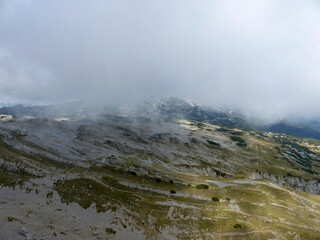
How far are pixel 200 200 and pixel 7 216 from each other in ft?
215

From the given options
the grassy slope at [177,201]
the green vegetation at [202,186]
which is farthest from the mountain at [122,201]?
the green vegetation at [202,186]

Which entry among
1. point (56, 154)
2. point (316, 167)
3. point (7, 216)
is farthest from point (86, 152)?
point (316, 167)

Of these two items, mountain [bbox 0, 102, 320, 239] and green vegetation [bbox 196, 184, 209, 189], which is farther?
green vegetation [bbox 196, 184, 209, 189]

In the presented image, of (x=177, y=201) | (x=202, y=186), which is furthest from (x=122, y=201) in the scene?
(x=202, y=186)

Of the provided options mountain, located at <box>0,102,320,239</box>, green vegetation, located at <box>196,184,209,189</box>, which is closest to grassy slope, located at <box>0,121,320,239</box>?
mountain, located at <box>0,102,320,239</box>

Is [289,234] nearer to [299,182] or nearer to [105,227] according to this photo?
[105,227]

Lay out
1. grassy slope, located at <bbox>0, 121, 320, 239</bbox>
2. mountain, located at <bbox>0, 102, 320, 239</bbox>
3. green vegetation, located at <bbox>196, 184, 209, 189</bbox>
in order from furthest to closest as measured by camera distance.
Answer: green vegetation, located at <bbox>196, 184, 209, 189</bbox> → grassy slope, located at <bbox>0, 121, 320, 239</bbox> → mountain, located at <bbox>0, 102, 320, 239</bbox>

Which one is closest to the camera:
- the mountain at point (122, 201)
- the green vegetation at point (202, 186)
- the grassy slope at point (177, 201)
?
the mountain at point (122, 201)

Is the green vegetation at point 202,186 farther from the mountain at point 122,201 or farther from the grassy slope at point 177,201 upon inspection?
the grassy slope at point 177,201

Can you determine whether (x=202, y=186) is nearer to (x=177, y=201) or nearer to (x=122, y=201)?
(x=177, y=201)

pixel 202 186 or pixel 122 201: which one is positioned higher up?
pixel 202 186

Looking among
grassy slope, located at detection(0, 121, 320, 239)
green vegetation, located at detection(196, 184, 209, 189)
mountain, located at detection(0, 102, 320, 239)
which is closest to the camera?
mountain, located at detection(0, 102, 320, 239)

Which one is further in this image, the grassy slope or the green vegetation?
the green vegetation

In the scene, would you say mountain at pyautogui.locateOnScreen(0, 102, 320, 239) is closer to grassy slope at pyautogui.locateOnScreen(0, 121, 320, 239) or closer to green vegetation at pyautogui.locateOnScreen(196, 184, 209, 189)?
grassy slope at pyautogui.locateOnScreen(0, 121, 320, 239)
